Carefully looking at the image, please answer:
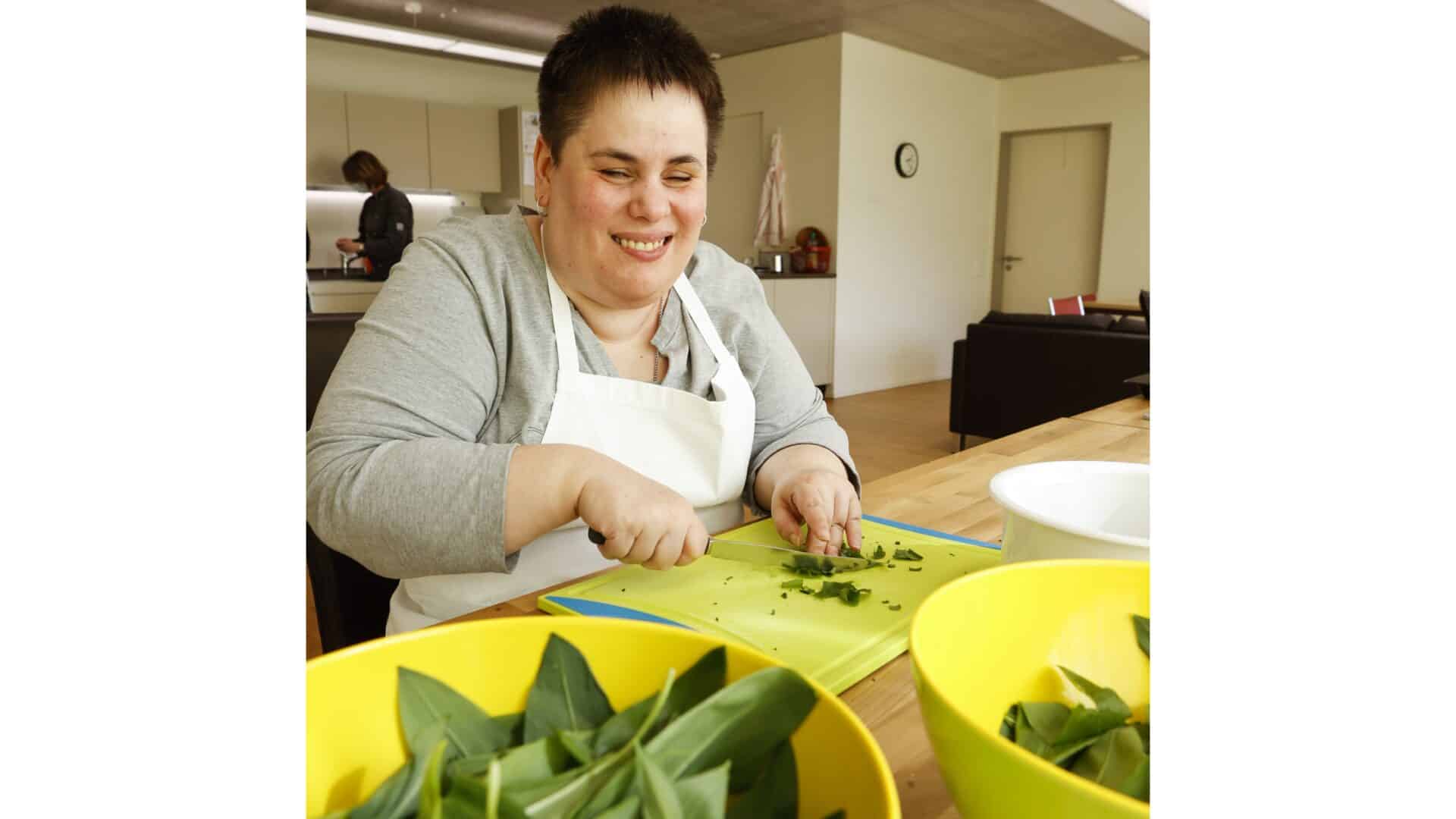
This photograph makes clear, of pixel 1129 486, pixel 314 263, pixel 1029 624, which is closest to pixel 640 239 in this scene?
pixel 1129 486

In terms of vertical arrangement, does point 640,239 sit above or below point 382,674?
above

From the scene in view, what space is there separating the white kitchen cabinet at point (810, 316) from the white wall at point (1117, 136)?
7.86 feet

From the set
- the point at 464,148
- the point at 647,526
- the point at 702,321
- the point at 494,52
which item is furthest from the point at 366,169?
the point at 647,526

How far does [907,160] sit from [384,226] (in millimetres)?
3753

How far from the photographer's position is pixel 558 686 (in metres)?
0.36

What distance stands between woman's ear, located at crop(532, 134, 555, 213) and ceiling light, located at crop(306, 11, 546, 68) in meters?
4.46

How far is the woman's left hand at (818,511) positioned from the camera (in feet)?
3.04

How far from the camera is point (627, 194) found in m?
1.13

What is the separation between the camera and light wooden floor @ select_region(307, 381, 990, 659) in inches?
182

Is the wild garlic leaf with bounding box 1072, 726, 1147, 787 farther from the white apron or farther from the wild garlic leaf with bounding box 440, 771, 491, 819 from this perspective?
the white apron
